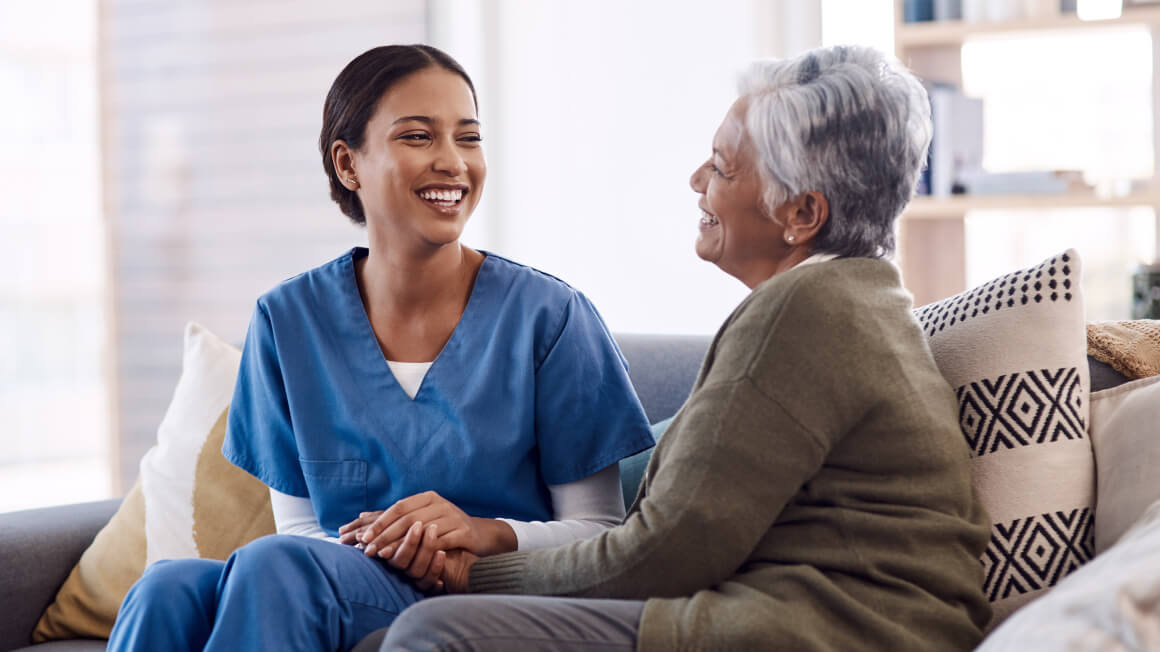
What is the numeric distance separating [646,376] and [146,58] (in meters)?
2.05

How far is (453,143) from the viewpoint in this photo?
5.14 ft

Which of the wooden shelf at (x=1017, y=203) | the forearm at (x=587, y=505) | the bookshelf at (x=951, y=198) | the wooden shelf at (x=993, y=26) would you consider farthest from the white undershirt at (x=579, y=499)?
the wooden shelf at (x=993, y=26)

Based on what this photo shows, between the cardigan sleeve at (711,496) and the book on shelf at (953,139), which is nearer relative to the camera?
the cardigan sleeve at (711,496)

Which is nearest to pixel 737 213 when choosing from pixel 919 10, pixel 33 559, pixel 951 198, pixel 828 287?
pixel 828 287

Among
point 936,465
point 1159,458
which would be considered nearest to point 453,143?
point 936,465

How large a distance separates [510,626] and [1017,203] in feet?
6.83

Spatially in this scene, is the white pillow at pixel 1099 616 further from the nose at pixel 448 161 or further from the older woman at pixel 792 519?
the nose at pixel 448 161

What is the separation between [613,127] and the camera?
10.7 ft

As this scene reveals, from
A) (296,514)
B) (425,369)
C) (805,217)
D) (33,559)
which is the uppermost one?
(805,217)

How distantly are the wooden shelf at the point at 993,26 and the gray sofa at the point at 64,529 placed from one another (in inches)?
51.5

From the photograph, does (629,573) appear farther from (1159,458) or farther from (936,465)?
(1159,458)

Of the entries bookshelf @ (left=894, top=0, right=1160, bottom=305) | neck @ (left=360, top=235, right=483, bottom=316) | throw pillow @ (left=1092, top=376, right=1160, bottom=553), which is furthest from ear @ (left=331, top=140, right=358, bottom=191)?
bookshelf @ (left=894, top=0, right=1160, bottom=305)

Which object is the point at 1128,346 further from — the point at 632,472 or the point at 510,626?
the point at 510,626

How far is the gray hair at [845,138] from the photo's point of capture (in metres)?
1.31
